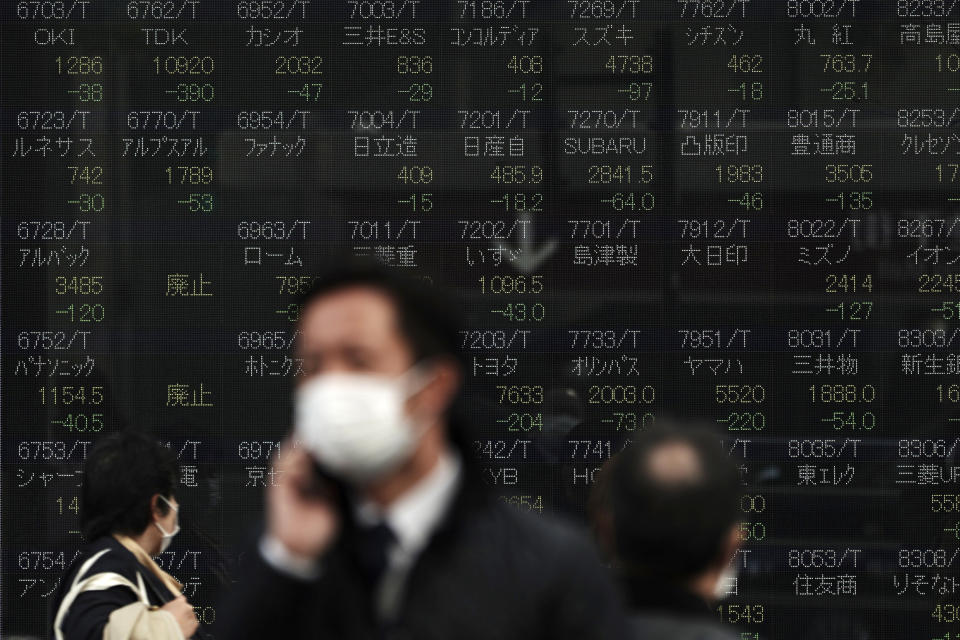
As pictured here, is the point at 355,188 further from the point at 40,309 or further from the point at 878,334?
the point at 878,334

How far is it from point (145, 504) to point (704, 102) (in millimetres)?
2785

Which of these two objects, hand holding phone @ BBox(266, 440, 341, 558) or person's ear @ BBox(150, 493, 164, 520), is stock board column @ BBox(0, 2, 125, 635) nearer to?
person's ear @ BBox(150, 493, 164, 520)

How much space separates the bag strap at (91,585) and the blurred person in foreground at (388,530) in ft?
6.73

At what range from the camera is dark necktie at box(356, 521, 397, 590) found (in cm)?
200

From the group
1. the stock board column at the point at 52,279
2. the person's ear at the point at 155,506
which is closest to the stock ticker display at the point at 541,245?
the stock board column at the point at 52,279

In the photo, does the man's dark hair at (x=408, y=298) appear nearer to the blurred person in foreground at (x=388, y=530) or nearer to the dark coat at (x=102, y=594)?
the blurred person in foreground at (x=388, y=530)

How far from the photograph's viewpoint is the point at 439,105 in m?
5.75

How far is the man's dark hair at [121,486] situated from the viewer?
13.8 ft

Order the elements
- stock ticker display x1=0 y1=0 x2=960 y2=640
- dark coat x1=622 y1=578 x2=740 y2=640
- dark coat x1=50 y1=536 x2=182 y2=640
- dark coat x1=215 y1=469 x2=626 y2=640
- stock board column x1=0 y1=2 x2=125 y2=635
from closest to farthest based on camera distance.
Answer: dark coat x1=215 y1=469 x2=626 y2=640 → dark coat x1=622 y1=578 x2=740 y2=640 → dark coat x1=50 y1=536 x2=182 y2=640 → stock ticker display x1=0 y1=0 x2=960 y2=640 → stock board column x1=0 y1=2 x2=125 y2=635

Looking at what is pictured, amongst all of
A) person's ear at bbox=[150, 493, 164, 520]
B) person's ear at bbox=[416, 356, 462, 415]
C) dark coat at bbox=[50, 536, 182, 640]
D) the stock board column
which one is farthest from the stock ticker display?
person's ear at bbox=[416, 356, 462, 415]

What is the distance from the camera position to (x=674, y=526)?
2402mm

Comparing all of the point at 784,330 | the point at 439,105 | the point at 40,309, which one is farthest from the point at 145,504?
the point at 784,330

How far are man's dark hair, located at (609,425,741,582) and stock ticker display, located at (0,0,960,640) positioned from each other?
3170 mm

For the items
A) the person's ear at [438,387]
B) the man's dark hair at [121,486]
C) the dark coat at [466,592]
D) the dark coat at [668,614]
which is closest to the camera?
the dark coat at [466,592]
